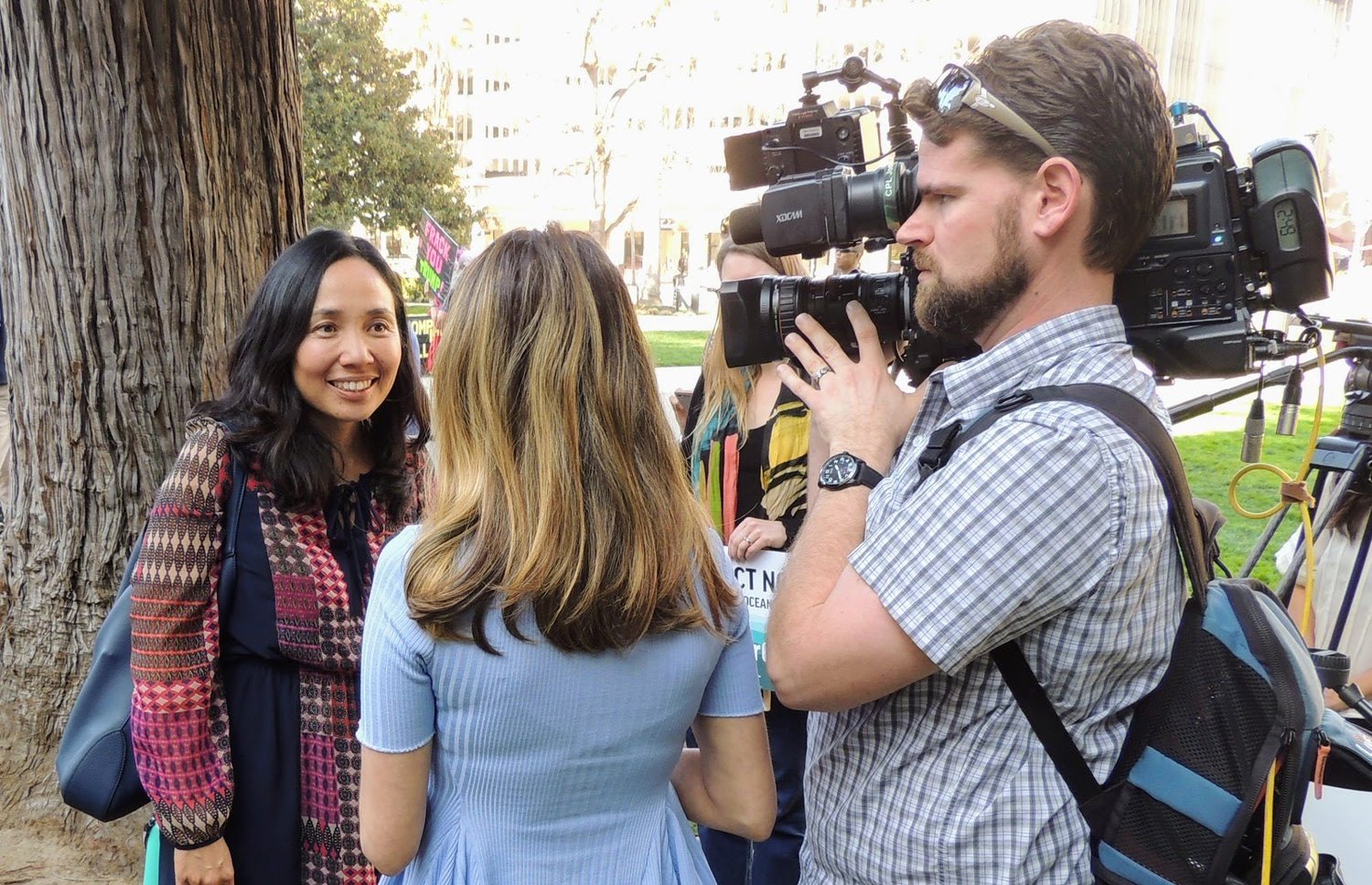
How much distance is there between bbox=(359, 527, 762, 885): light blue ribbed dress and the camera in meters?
1.34

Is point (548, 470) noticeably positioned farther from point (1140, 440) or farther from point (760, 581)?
point (760, 581)

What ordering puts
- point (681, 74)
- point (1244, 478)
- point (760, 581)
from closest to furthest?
1. point (760, 581)
2. point (1244, 478)
3. point (681, 74)

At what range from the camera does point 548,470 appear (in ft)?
4.49

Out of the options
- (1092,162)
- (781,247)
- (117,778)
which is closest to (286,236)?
(117,778)

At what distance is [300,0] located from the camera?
16.9 metres

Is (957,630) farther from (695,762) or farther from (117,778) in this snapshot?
(117,778)

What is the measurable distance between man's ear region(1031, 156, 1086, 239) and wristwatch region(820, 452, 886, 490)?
0.38 metres

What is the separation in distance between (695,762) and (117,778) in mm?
1110

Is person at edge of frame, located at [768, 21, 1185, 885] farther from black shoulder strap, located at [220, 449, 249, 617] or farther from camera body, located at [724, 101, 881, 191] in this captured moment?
black shoulder strap, located at [220, 449, 249, 617]

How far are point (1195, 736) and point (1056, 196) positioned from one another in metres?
0.69

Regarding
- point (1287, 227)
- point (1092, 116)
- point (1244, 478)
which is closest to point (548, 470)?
point (1092, 116)

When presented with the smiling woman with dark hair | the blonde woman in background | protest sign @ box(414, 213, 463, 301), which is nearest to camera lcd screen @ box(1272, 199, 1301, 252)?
the blonde woman in background

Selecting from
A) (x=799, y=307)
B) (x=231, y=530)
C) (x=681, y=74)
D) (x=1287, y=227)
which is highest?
(x=681, y=74)

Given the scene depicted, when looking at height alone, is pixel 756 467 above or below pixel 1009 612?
below
